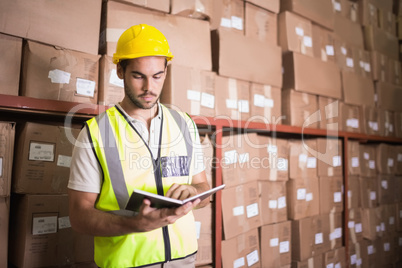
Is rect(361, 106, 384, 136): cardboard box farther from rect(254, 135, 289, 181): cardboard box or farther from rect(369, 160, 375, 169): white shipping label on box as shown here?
rect(254, 135, 289, 181): cardboard box

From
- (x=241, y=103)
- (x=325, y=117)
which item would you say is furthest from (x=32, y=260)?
(x=325, y=117)

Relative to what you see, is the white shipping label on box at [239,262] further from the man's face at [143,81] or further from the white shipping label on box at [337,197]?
the man's face at [143,81]

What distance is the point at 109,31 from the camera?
6.07 feet

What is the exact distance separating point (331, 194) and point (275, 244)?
34.6 inches

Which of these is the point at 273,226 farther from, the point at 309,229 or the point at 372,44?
the point at 372,44

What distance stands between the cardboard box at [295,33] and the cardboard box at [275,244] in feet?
5.27

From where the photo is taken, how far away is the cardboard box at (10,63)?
1.51 metres

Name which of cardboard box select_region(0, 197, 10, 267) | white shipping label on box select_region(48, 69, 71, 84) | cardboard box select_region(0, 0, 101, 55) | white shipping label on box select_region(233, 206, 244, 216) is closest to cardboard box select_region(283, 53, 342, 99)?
white shipping label on box select_region(233, 206, 244, 216)

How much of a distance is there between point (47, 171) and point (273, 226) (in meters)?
1.81

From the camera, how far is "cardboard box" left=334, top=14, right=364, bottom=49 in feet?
11.0

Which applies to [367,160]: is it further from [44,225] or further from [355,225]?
[44,225]

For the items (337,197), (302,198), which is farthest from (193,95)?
(337,197)

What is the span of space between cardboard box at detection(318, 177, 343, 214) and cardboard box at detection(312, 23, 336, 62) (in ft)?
4.10

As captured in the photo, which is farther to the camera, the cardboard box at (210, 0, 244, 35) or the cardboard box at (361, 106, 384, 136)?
the cardboard box at (361, 106, 384, 136)
